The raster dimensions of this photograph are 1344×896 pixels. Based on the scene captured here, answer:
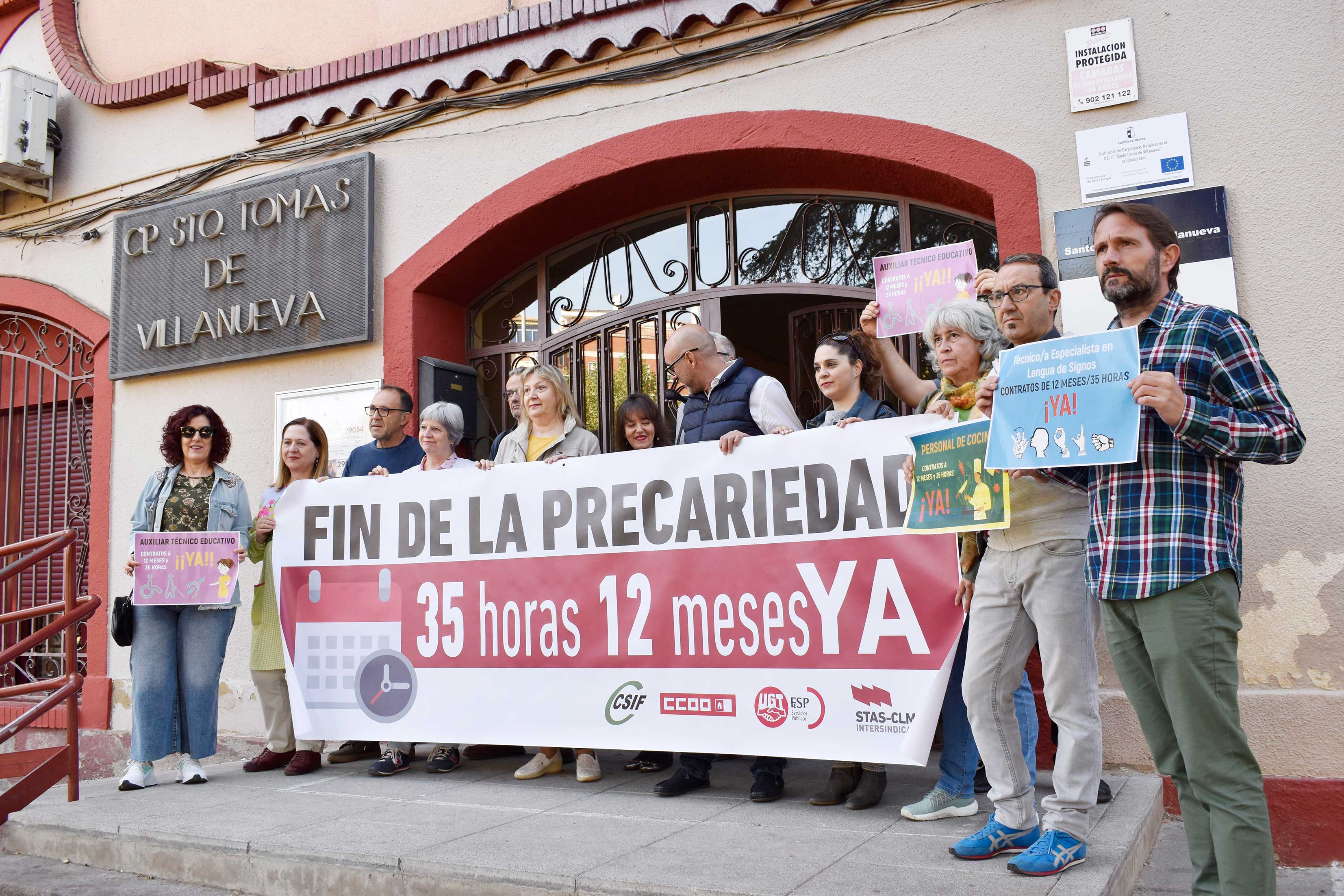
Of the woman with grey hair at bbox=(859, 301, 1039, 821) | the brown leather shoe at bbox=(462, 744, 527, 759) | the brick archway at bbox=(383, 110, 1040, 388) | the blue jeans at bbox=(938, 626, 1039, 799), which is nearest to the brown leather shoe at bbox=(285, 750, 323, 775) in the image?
the brown leather shoe at bbox=(462, 744, 527, 759)

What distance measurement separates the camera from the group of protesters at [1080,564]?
2.62 m

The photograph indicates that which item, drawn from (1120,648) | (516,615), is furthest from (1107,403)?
(516,615)

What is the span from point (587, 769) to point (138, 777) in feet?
7.76

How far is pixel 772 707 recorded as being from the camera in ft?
13.7

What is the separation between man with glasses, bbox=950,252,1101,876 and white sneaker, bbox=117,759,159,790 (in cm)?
410

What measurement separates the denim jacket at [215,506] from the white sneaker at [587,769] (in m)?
2.06

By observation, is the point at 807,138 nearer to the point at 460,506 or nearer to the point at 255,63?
the point at 460,506

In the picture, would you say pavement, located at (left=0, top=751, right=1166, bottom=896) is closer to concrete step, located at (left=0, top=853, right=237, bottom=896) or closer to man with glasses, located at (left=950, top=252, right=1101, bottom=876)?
concrete step, located at (left=0, top=853, right=237, bottom=896)

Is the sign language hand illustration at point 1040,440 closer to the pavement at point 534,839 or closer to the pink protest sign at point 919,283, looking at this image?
the pavement at point 534,839

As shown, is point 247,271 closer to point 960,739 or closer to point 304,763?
point 304,763

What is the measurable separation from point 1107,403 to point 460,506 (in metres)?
3.28

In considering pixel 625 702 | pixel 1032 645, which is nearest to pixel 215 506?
pixel 625 702

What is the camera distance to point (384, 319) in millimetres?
6738

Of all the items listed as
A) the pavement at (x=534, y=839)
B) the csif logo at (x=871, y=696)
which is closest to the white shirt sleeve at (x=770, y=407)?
the csif logo at (x=871, y=696)
